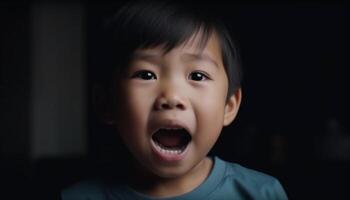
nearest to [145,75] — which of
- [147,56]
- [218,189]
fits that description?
[147,56]

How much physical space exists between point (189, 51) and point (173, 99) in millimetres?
45

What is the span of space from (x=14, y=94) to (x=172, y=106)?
31 centimetres

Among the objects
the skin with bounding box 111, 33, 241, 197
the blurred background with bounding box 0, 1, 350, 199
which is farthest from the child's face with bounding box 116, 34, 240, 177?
the blurred background with bounding box 0, 1, 350, 199

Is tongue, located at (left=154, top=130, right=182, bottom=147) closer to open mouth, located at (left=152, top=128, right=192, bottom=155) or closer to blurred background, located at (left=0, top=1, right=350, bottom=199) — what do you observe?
open mouth, located at (left=152, top=128, right=192, bottom=155)

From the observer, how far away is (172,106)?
16.8 inches

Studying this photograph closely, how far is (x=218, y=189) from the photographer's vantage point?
483 millimetres

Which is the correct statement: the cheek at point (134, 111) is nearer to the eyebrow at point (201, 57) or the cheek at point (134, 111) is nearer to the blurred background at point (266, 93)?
the eyebrow at point (201, 57)

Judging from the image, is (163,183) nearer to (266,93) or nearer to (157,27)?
(157,27)

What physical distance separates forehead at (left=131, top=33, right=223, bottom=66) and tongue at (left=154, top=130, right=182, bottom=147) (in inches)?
2.6

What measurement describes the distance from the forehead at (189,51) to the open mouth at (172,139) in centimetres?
6

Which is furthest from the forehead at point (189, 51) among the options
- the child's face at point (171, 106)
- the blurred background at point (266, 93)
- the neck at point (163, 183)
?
the blurred background at point (266, 93)

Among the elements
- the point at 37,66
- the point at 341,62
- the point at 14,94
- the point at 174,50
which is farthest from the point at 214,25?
the point at 341,62

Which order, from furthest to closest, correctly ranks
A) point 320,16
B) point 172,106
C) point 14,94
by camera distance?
point 320,16, point 14,94, point 172,106

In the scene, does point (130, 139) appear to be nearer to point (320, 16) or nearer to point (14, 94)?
point (14, 94)
